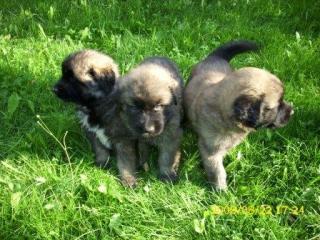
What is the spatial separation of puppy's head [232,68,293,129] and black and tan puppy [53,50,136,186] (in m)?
0.88

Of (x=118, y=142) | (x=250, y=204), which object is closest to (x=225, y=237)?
(x=250, y=204)

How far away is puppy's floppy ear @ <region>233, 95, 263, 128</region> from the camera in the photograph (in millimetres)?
3266

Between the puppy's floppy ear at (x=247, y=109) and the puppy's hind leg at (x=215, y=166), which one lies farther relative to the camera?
the puppy's hind leg at (x=215, y=166)

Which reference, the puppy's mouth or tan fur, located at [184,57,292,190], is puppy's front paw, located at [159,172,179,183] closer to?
tan fur, located at [184,57,292,190]

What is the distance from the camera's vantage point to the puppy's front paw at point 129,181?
367 cm

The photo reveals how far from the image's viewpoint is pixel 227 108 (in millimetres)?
3418

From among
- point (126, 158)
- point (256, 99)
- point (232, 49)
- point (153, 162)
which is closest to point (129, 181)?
point (126, 158)

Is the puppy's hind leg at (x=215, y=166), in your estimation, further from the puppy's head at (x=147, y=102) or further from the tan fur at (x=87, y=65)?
the tan fur at (x=87, y=65)

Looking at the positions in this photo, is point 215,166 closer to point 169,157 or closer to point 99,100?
point 169,157

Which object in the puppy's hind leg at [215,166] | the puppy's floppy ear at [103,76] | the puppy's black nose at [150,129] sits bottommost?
the puppy's hind leg at [215,166]

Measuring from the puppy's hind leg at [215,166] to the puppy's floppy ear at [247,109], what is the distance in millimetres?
404

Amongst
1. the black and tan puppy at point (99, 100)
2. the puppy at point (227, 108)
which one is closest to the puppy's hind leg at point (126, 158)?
the black and tan puppy at point (99, 100)

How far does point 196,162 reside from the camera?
388 cm
